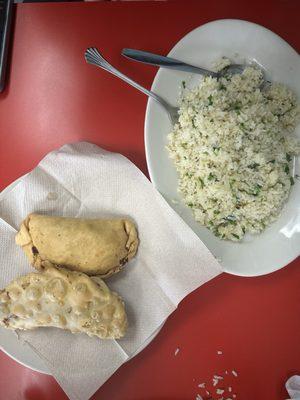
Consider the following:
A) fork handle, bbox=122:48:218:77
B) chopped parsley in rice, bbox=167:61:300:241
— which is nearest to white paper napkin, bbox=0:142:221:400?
chopped parsley in rice, bbox=167:61:300:241

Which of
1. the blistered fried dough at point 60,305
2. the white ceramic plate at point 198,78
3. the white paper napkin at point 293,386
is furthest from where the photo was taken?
the white paper napkin at point 293,386

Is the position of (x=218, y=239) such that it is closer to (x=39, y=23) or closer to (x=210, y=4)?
(x=210, y=4)

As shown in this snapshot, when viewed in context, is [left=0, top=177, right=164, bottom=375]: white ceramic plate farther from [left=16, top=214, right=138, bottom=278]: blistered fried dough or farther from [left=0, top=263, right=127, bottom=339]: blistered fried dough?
[left=16, top=214, right=138, bottom=278]: blistered fried dough

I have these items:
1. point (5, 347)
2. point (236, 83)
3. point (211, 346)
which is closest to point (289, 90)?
point (236, 83)

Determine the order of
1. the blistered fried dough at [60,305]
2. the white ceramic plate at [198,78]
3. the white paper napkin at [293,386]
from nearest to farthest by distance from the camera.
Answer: the blistered fried dough at [60,305], the white ceramic plate at [198,78], the white paper napkin at [293,386]

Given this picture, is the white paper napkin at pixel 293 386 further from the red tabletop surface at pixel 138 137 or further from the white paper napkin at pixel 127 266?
the white paper napkin at pixel 127 266

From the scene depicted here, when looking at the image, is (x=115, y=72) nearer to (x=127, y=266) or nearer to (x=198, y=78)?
(x=198, y=78)

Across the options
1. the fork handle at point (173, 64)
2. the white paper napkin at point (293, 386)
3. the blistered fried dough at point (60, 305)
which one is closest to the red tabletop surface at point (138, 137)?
the white paper napkin at point (293, 386)
